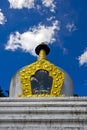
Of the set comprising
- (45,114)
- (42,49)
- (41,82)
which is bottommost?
(45,114)

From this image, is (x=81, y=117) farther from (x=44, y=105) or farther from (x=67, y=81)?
(x=67, y=81)

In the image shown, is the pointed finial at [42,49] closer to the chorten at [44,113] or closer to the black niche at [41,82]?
the black niche at [41,82]

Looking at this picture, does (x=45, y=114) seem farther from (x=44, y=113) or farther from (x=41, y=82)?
(x=41, y=82)

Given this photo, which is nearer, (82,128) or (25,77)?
(82,128)

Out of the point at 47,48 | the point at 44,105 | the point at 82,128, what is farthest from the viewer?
the point at 47,48

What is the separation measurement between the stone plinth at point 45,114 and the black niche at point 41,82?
6.12 ft

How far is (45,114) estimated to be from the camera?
9180mm

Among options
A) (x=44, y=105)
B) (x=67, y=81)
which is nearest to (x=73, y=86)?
(x=67, y=81)

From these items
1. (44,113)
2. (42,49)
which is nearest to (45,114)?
(44,113)

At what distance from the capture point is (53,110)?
9.23 meters

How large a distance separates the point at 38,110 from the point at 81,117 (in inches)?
45.9

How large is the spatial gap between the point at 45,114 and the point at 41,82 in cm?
287

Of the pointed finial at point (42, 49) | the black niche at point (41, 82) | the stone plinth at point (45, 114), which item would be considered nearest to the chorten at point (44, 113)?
the stone plinth at point (45, 114)

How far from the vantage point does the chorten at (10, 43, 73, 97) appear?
1171cm
